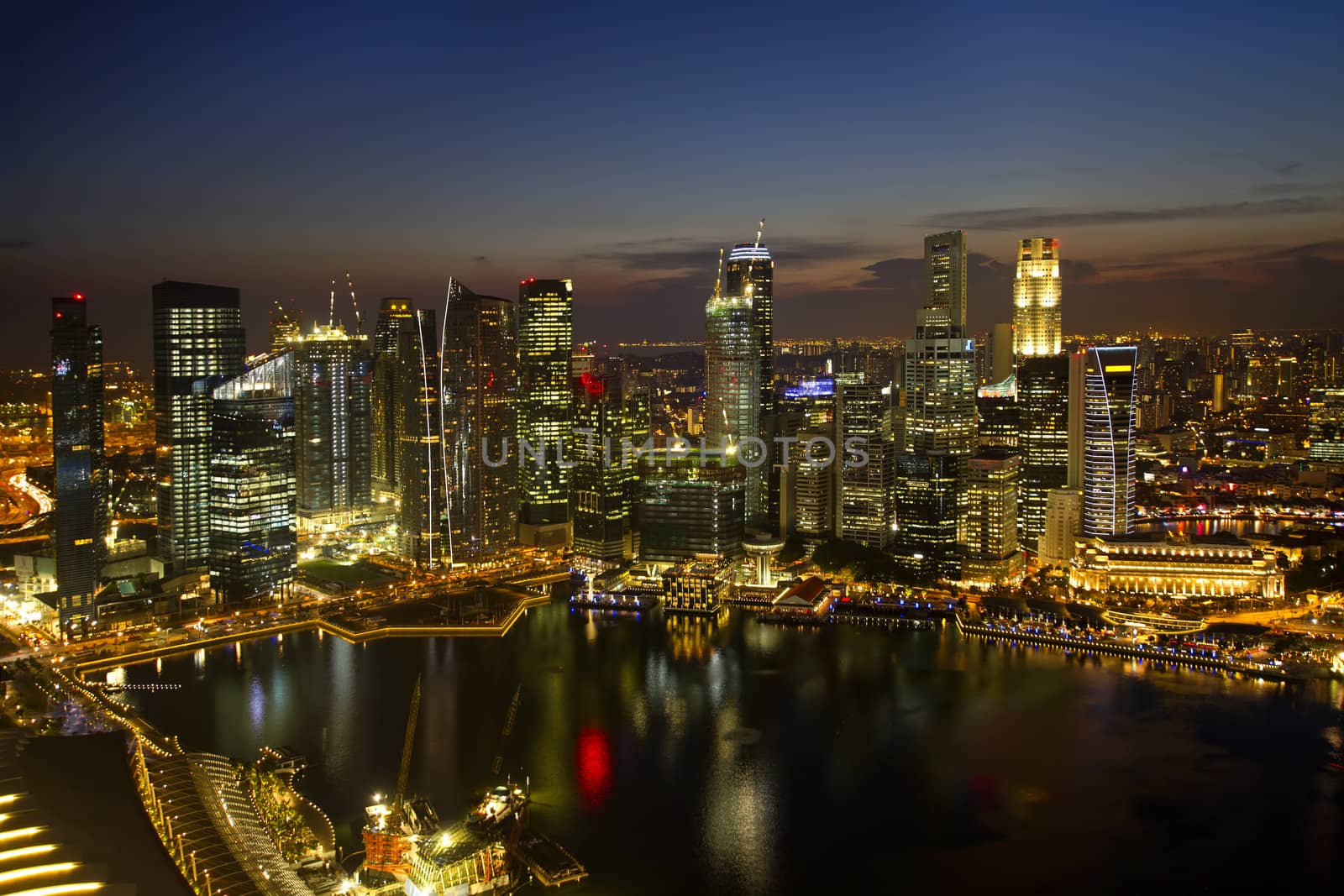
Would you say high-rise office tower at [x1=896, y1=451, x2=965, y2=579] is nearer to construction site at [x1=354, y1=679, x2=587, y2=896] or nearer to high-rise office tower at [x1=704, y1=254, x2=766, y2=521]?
high-rise office tower at [x1=704, y1=254, x2=766, y2=521]

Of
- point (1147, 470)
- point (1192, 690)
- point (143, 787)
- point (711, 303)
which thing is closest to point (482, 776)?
point (143, 787)

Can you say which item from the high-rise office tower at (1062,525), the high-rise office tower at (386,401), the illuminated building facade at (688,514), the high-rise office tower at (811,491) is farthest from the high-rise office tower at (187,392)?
the high-rise office tower at (1062,525)

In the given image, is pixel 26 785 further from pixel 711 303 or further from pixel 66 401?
pixel 711 303

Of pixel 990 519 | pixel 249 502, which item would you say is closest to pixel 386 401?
pixel 249 502

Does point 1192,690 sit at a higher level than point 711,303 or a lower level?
lower

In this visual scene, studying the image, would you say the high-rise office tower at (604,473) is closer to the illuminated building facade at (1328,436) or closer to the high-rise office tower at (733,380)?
the high-rise office tower at (733,380)
